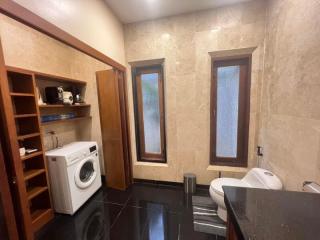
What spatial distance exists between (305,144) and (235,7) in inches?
70.1

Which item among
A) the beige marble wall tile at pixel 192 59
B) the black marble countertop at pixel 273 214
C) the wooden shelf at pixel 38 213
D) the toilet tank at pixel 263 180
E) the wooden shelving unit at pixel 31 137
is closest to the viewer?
the black marble countertop at pixel 273 214

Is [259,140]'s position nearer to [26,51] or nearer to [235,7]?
[235,7]

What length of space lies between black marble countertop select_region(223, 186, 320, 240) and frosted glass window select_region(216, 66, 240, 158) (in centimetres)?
145

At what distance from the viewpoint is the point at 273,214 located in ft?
2.16

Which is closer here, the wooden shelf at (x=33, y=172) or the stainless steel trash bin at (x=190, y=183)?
the wooden shelf at (x=33, y=172)

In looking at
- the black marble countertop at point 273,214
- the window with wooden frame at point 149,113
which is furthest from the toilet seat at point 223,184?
the window with wooden frame at point 149,113

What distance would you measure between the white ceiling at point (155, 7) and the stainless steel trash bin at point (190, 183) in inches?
91.9

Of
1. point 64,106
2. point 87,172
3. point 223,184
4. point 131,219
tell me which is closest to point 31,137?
point 64,106

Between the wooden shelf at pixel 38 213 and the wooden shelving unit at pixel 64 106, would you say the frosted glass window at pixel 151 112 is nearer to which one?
the wooden shelving unit at pixel 64 106

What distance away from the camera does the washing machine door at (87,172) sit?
6.52 feet

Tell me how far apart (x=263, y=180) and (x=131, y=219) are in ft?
5.09

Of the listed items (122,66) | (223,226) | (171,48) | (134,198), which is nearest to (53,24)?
(122,66)

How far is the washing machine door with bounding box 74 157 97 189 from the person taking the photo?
6.52 ft

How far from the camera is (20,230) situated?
111 cm
